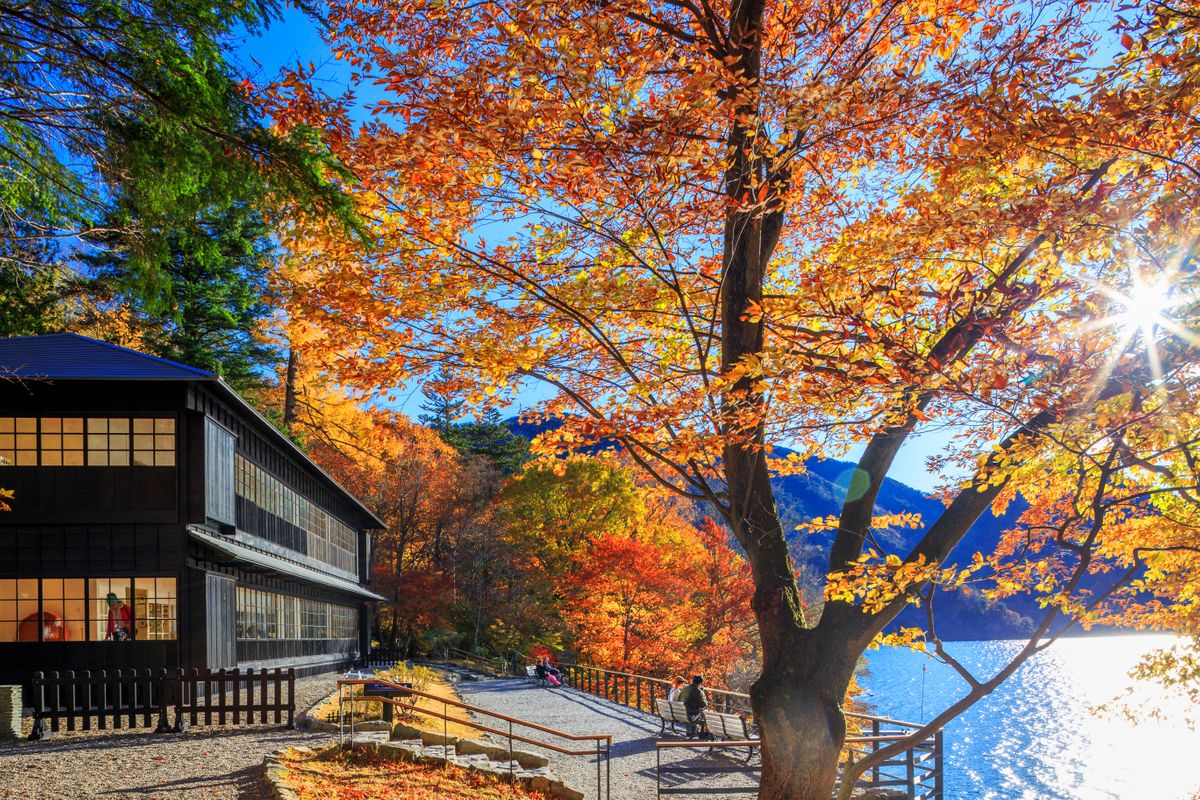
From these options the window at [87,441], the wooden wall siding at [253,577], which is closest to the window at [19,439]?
the window at [87,441]

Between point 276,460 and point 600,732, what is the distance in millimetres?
12794

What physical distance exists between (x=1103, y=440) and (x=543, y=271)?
4699mm

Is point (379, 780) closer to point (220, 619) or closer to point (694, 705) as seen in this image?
point (694, 705)

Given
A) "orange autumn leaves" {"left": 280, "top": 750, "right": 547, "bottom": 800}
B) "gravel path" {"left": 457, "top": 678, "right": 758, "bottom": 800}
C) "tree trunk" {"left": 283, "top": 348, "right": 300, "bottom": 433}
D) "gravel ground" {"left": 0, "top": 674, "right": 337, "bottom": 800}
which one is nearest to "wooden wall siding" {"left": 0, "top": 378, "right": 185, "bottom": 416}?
"gravel ground" {"left": 0, "top": 674, "right": 337, "bottom": 800}

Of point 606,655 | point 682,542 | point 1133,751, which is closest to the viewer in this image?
point 606,655

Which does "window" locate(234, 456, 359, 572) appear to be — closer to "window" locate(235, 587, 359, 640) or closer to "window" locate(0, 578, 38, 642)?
"window" locate(235, 587, 359, 640)

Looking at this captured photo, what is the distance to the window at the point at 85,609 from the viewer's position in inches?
727

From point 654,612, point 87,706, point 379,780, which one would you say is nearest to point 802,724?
point 379,780

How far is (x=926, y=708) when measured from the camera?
66.2 meters

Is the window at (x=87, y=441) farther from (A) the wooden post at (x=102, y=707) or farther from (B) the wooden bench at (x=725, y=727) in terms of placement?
(B) the wooden bench at (x=725, y=727)

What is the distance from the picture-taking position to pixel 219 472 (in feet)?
67.5

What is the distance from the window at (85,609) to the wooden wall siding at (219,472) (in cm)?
185

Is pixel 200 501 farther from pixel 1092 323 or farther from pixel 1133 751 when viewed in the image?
pixel 1133 751

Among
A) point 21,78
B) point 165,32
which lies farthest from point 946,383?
point 21,78
